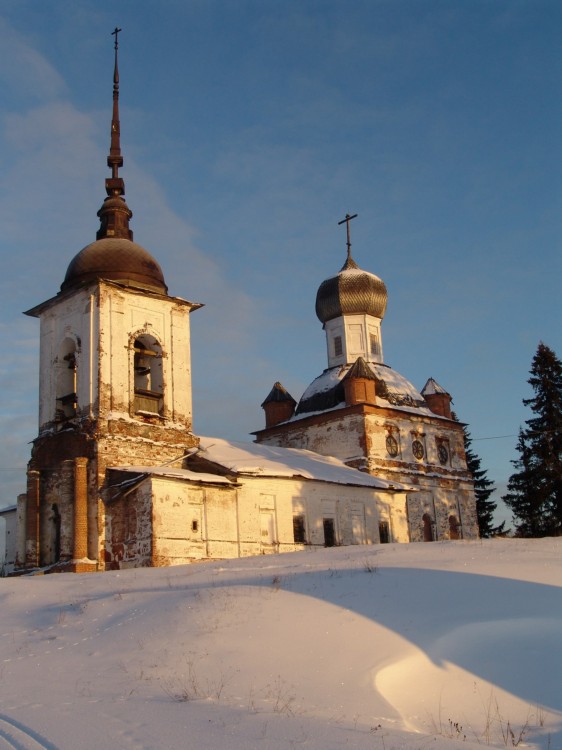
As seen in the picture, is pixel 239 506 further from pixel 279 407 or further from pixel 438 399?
pixel 438 399

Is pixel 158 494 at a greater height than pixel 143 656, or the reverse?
Answer: pixel 158 494

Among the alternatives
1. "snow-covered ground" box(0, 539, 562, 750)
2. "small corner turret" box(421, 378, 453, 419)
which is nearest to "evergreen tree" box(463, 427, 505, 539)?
"small corner turret" box(421, 378, 453, 419)

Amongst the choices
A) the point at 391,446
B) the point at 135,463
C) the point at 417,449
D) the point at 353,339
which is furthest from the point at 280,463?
the point at 353,339

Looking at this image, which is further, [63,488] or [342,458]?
[342,458]

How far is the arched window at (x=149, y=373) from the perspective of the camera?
2812cm

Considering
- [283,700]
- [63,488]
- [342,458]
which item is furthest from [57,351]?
[283,700]

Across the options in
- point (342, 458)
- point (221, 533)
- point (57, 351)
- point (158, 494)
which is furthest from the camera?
point (342, 458)

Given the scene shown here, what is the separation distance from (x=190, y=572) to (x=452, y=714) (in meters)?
8.97

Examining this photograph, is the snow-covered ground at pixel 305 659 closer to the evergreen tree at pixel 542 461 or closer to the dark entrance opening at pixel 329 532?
the dark entrance opening at pixel 329 532

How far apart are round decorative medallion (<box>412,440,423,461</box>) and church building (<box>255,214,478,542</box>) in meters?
0.05

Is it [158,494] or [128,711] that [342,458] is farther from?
[128,711]

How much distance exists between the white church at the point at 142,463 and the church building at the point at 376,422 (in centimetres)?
23

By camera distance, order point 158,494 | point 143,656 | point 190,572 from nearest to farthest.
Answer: point 143,656
point 190,572
point 158,494

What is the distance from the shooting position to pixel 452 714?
26.8 ft
